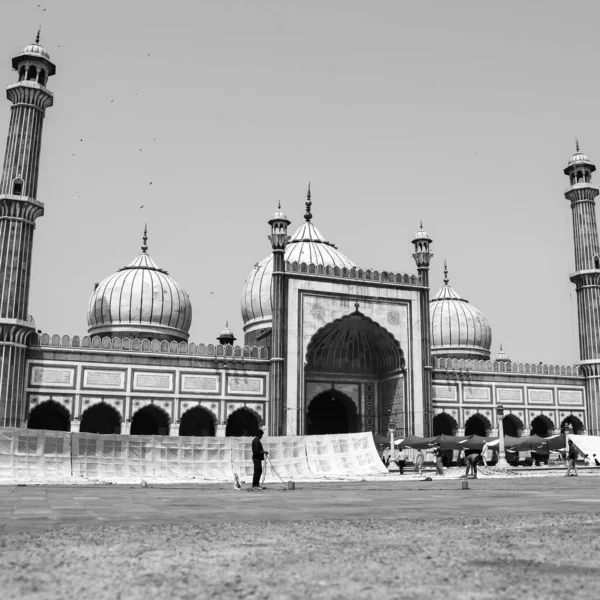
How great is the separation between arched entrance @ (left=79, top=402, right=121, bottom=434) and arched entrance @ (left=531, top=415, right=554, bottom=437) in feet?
76.4

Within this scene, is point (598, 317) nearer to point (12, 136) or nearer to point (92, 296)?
point (92, 296)

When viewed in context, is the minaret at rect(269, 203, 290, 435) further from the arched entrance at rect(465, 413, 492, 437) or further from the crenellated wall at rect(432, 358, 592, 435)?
the arched entrance at rect(465, 413, 492, 437)

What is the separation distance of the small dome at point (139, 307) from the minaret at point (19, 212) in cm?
897

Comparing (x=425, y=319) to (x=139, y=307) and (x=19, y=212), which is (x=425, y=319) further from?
(x=19, y=212)

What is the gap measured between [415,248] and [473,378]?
310 inches

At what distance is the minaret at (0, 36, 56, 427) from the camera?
98.1ft

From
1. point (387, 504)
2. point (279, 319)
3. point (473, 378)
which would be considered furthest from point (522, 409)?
point (387, 504)

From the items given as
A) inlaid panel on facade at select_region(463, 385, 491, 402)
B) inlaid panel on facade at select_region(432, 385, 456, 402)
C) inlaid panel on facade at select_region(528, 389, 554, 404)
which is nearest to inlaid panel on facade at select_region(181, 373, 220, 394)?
inlaid panel on facade at select_region(432, 385, 456, 402)

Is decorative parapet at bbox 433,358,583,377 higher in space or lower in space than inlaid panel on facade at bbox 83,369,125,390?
higher

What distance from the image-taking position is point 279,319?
34406 millimetres

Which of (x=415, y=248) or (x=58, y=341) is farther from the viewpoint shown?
(x=415, y=248)

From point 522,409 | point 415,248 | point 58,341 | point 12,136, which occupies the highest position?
point 12,136

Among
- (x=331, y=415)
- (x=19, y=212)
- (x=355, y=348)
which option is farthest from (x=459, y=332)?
(x=19, y=212)

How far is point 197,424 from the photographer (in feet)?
124
